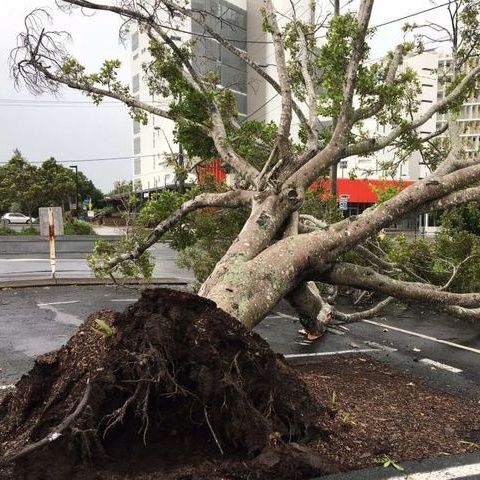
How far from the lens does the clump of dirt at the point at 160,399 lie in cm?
296

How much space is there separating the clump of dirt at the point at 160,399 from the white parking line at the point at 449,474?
606mm

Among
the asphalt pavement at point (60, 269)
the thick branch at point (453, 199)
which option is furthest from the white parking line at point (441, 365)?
the asphalt pavement at point (60, 269)

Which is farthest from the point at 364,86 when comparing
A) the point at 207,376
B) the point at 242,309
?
the point at 207,376

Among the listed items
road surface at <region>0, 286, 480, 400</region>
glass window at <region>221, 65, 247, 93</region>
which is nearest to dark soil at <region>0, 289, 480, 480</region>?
road surface at <region>0, 286, 480, 400</region>

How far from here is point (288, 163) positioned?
6387 mm

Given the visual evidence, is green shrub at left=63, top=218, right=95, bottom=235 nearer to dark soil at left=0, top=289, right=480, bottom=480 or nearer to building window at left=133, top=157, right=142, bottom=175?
dark soil at left=0, top=289, right=480, bottom=480

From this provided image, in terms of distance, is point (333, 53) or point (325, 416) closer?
point (325, 416)

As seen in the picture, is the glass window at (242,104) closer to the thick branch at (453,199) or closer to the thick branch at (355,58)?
the thick branch at (355,58)

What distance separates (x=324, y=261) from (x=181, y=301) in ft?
7.10

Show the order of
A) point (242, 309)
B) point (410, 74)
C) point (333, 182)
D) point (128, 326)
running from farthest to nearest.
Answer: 1. point (333, 182)
2. point (410, 74)
3. point (242, 309)
4. point (128, 326)

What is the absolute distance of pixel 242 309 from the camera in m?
4.11

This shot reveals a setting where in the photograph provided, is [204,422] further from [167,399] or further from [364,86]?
[364,86]

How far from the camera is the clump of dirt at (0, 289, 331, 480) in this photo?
2961 mm

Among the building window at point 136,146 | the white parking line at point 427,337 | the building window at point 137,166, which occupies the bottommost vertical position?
the white parking line at point 427,337
